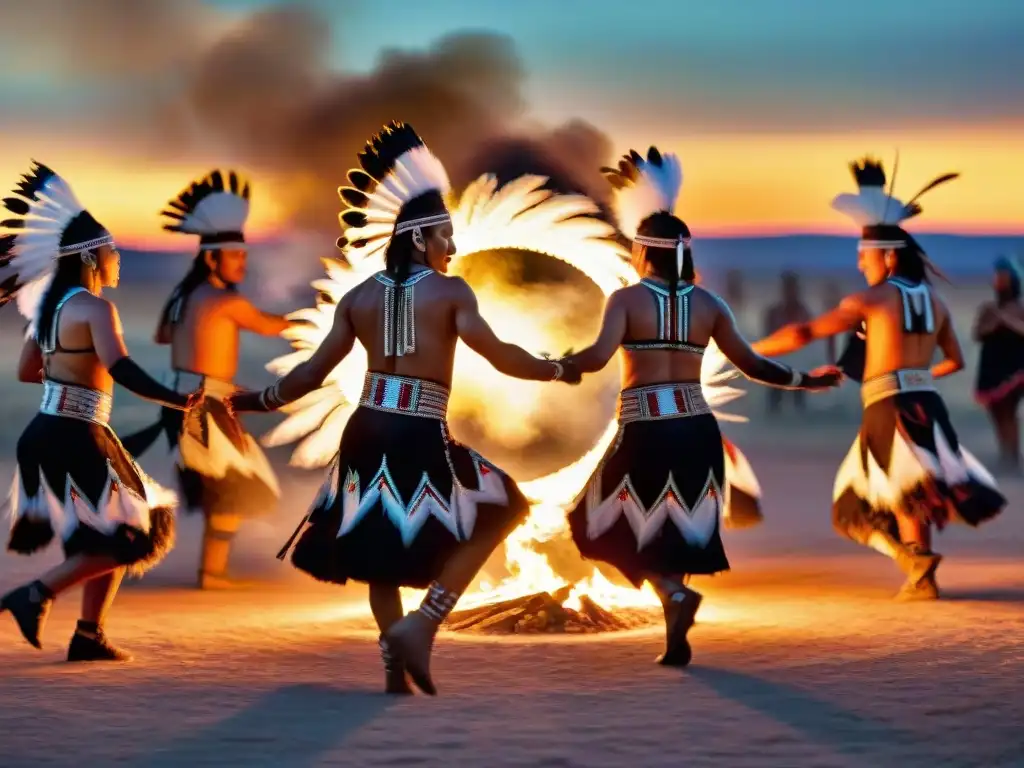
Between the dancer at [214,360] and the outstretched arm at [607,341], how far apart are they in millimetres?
2655

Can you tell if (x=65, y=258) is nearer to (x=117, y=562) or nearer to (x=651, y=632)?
(x=117, y=562)

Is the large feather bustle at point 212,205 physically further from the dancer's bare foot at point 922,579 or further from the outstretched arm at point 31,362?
the dancer's bare foot at point 922,579

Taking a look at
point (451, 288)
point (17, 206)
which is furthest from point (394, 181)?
point (17, 206)

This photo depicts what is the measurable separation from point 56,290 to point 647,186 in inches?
90.7

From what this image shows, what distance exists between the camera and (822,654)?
6.66 metres

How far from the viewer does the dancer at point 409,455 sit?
5.96 metres

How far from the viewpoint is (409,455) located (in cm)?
600

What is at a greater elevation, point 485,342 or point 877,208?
point 877,208

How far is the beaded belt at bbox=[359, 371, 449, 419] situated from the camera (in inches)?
237

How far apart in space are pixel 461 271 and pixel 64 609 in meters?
2.46

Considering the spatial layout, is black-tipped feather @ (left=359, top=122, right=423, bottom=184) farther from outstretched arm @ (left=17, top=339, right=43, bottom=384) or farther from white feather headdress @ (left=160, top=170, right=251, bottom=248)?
white feather headdress @ (left=160, top=170, right=251, bottom=248)

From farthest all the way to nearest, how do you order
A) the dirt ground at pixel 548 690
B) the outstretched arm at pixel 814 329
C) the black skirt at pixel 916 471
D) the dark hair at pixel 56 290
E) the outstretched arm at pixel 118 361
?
the black skirt at pixel 916 471 → the outstretched arm at pixel 814 329 → the dark hair at pixel 56 290 → the outstretched arm at pixel 118 361 → the dirt ground at pixel 548 690

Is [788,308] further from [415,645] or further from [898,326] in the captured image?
[415,645]

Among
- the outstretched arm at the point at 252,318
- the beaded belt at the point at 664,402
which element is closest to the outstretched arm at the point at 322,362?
the beaded belt at the point at 664,402
